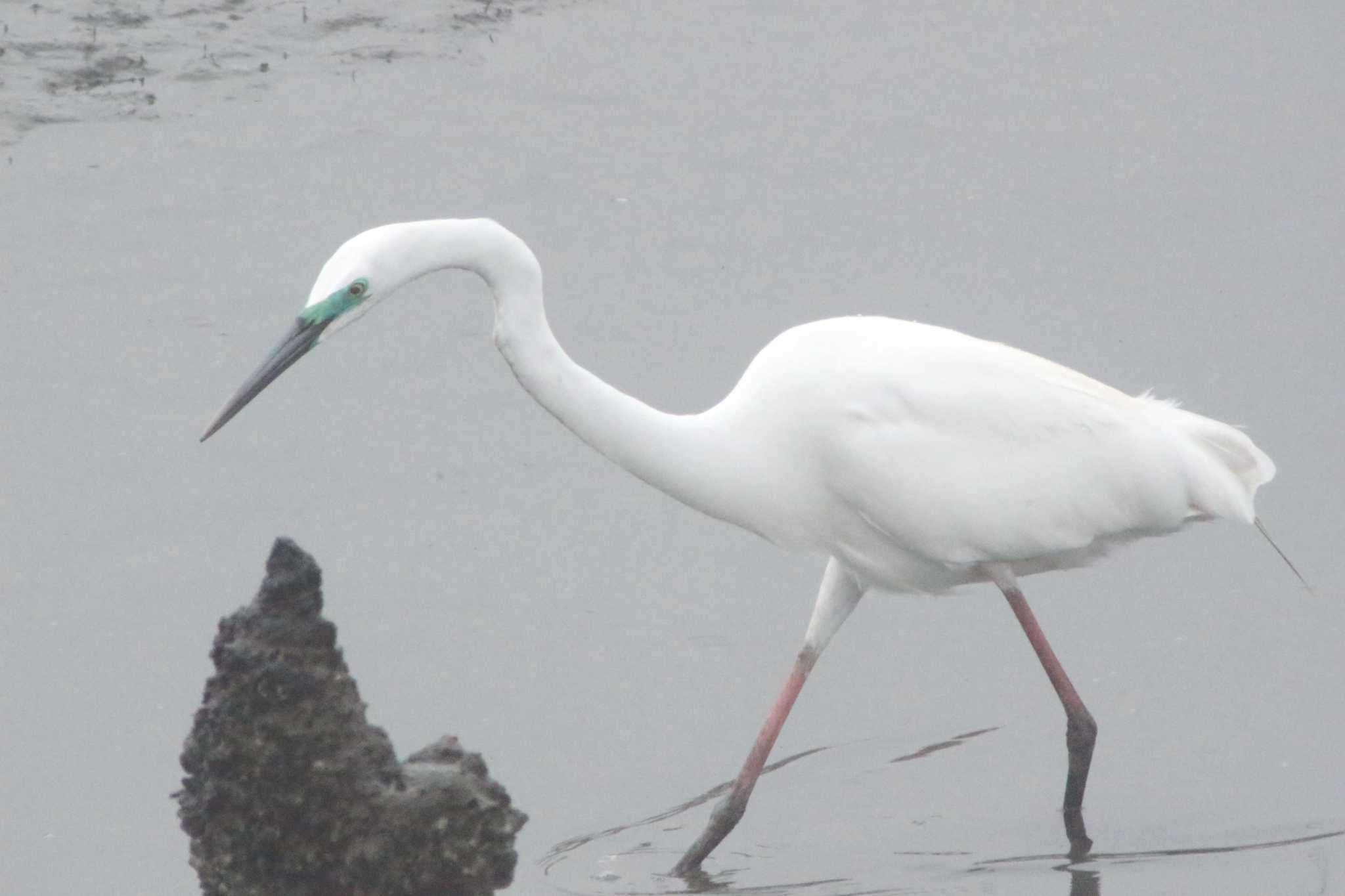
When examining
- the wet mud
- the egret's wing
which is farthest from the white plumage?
the wet mud

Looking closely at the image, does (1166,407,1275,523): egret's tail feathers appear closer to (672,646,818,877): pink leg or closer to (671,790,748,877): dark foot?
(672,646,818,877): pink leg

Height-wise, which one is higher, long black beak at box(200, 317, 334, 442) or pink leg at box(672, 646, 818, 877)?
long black beak at box(200, 317, 334, 442)

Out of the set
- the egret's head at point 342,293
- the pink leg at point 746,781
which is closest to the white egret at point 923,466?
the pink leg at point 746,781

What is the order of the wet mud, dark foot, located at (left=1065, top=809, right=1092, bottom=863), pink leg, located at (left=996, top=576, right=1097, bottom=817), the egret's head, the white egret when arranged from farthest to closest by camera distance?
the wet mud
pink leg, located at (left=996, top=576, right=1097, bottom=817)
dark foot, located at (left=1065, top=809, right=1092, bottom=863)
the white egret
the egret's head

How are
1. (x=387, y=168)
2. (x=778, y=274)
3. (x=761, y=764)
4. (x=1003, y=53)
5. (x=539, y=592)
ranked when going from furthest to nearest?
1. (x=1003, y=53)
2. (x=387, y=168)
3. (x=778, y=274)
4. (x=539, y=592)
5. (x=761, y=764)

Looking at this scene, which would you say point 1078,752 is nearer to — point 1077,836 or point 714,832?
point 1077,836

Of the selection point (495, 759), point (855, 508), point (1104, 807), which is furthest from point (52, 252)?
point (1104, 807)

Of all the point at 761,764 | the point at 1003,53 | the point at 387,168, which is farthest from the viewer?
the point at 1003,53

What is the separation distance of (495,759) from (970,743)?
1.31 metres

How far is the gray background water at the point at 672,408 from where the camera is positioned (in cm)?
556

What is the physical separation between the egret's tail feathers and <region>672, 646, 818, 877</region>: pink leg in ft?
3.61

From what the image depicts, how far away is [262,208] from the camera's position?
8680 mm

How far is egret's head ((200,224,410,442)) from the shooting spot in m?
4.27

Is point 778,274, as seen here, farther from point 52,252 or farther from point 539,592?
point 52,252
